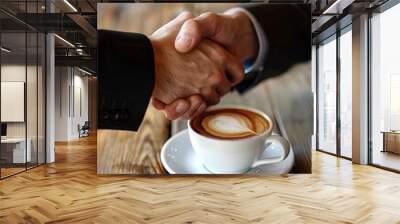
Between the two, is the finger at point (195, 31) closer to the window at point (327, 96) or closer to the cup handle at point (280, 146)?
the cup handle at point (280, 146)

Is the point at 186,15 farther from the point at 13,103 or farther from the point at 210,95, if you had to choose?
the point at 13,103

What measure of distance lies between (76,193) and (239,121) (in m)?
2.36

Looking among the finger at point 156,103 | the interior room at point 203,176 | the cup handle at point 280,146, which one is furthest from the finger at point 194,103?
the cup handle at point 280,146

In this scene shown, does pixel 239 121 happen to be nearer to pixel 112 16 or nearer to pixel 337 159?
pixel 112 16

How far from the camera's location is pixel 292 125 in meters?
5.73

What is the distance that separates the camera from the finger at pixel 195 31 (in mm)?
5422

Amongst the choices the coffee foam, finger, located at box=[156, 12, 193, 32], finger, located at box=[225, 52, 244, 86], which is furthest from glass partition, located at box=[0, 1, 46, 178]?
finger, located at box=[225, 52, 244, 86]

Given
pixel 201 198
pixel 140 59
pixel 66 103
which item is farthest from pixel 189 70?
pixel 66 103

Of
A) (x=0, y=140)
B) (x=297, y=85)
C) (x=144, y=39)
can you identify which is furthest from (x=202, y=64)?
(x=0, y=140)

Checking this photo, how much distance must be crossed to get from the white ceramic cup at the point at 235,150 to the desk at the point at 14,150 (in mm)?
2933

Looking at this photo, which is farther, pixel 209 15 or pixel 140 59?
pixel 209 15

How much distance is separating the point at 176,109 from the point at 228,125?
0.77 m

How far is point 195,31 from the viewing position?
17.9ft

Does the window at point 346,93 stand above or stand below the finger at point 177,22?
below
